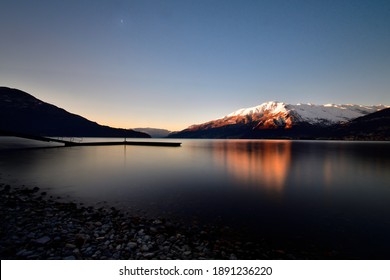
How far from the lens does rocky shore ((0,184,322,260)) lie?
8383 millimetres

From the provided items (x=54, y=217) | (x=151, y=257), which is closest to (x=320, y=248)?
(x=151, y=257)

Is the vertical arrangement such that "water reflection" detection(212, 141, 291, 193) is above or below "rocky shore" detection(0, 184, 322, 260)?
below

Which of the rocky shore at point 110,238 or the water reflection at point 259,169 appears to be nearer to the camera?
the rocky shore at point 110,238

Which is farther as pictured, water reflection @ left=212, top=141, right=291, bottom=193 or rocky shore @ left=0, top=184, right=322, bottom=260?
water reflection @ left=212, top=141, right=291, bottom=193

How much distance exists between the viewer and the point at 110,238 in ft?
31.2

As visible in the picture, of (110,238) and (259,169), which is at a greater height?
(110,238)

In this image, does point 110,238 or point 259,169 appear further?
point 259,169

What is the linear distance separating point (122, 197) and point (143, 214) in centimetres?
508

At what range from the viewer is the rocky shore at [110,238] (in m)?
8.38

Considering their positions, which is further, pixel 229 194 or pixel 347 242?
pixel 229 194

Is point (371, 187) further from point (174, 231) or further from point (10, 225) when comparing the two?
point (10, 225)

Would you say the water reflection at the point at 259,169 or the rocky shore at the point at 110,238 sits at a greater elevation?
the rocky shore at the point at 110,238
